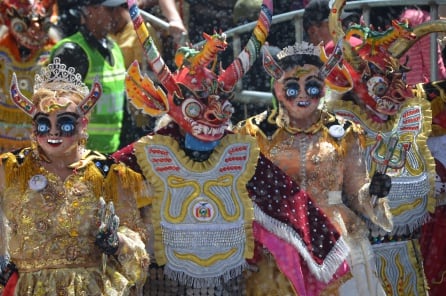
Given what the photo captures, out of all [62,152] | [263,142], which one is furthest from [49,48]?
[62,152]

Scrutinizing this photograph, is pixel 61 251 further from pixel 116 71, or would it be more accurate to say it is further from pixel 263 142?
pixel 116 71

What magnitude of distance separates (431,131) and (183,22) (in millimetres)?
2137

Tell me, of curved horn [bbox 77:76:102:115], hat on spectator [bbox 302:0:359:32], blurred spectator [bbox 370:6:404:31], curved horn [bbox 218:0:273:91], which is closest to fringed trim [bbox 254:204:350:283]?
Result: curved horn [bbox 218:0:273:91]

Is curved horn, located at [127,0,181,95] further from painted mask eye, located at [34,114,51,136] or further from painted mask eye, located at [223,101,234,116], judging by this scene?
painted mask eye, located at [34,114,51,136]

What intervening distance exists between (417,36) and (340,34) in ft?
1.79

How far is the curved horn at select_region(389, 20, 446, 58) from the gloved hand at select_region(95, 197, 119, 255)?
2775 millimetres

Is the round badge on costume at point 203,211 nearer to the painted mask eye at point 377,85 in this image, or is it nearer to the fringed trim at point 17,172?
the fringed trim at point 17,172

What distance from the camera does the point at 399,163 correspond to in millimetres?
8023

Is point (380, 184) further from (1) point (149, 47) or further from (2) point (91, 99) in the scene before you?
(2) point (91, 99)

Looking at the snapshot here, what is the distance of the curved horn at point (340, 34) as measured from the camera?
847 cm

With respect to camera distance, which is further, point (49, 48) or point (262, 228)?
point (49, 48)

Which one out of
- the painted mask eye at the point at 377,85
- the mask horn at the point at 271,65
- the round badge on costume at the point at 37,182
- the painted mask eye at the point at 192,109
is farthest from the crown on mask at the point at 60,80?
the painted mask eye at the point at 377,85

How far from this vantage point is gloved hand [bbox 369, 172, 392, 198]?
7598 mm

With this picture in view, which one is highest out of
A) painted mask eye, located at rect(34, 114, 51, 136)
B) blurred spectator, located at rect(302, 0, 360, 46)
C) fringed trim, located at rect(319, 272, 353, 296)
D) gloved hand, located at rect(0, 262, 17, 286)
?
blurred spectator, located at rect(302, 0, 360, 46)
